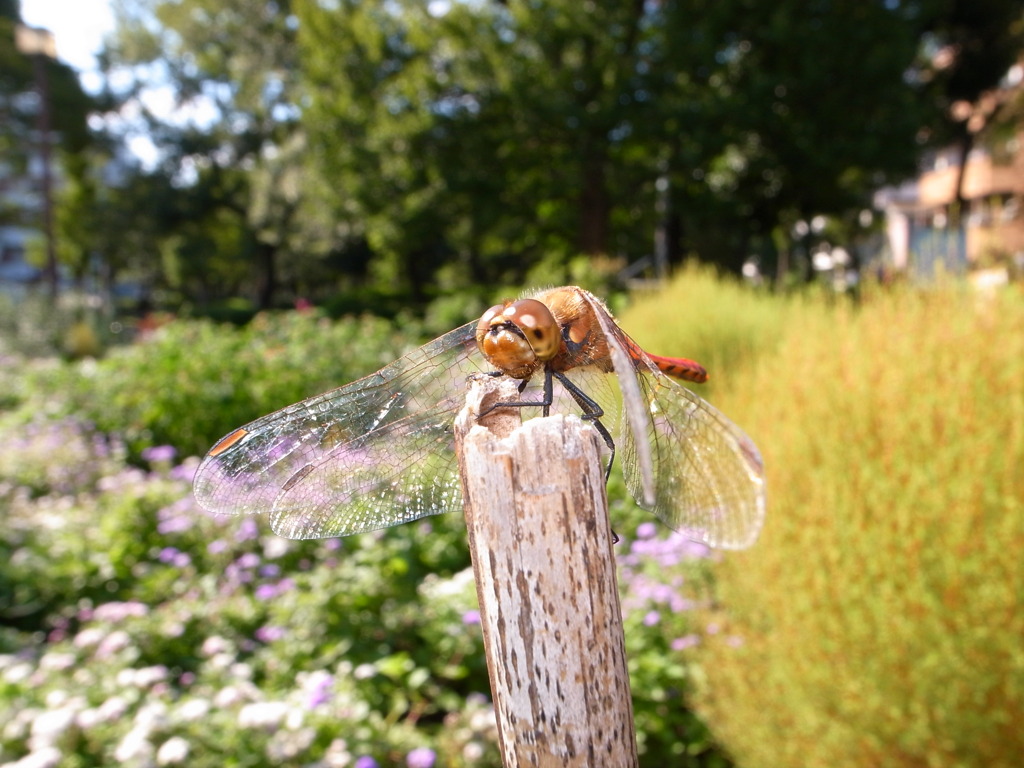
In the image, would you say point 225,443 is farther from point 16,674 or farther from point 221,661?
point 16,674

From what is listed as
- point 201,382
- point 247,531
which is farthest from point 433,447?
point 201,382

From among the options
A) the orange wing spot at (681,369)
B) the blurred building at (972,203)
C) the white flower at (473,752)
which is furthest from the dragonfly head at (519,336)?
the blurred building at (972,203)

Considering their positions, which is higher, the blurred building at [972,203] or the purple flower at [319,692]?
the blurred building at [972,203]

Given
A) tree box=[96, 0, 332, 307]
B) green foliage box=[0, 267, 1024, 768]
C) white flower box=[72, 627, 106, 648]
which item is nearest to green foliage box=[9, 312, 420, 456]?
green foliage box=[0, 267, 1024, 768]

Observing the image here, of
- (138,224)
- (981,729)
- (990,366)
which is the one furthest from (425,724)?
(138,224)

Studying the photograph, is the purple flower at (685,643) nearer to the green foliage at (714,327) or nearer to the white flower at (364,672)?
the white flower at (364,672)
